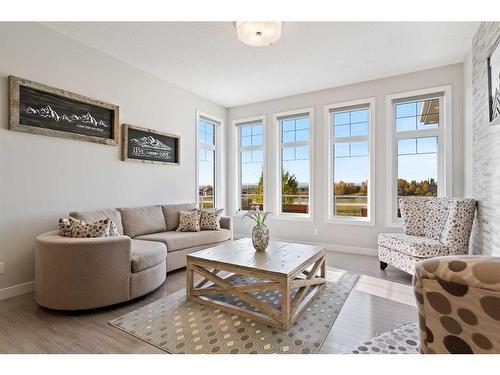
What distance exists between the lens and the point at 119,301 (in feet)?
7.59

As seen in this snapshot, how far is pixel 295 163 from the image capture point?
5035mm

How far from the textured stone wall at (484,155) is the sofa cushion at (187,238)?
3.14 meters

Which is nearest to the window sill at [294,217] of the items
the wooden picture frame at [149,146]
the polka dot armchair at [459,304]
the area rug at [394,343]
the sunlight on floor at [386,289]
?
the sunlight on floor at [386,289]

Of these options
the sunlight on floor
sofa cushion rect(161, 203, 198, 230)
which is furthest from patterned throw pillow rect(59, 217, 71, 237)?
the sunlight on floor

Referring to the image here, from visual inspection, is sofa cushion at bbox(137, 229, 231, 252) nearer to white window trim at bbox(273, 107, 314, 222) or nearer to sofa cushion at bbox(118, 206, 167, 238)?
sofa cushion at bbox(118, 206, 167, 238)

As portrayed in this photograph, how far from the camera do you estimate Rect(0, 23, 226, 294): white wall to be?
8.42 ft

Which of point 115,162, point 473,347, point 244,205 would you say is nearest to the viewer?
point 473,347

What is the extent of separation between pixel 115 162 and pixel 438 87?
4.72 metres

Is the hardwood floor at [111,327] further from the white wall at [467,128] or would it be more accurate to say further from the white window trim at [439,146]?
Result: the white wall at [467,128]

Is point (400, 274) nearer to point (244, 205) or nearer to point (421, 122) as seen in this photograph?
point (421, 122)

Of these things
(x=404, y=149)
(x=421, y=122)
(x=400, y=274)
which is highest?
(x=421, y=122)

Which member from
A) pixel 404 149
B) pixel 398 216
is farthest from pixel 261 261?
pixel 404 149

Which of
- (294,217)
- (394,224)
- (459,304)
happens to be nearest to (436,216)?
(394,224)

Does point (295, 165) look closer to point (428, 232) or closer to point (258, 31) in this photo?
point (428, 232)
